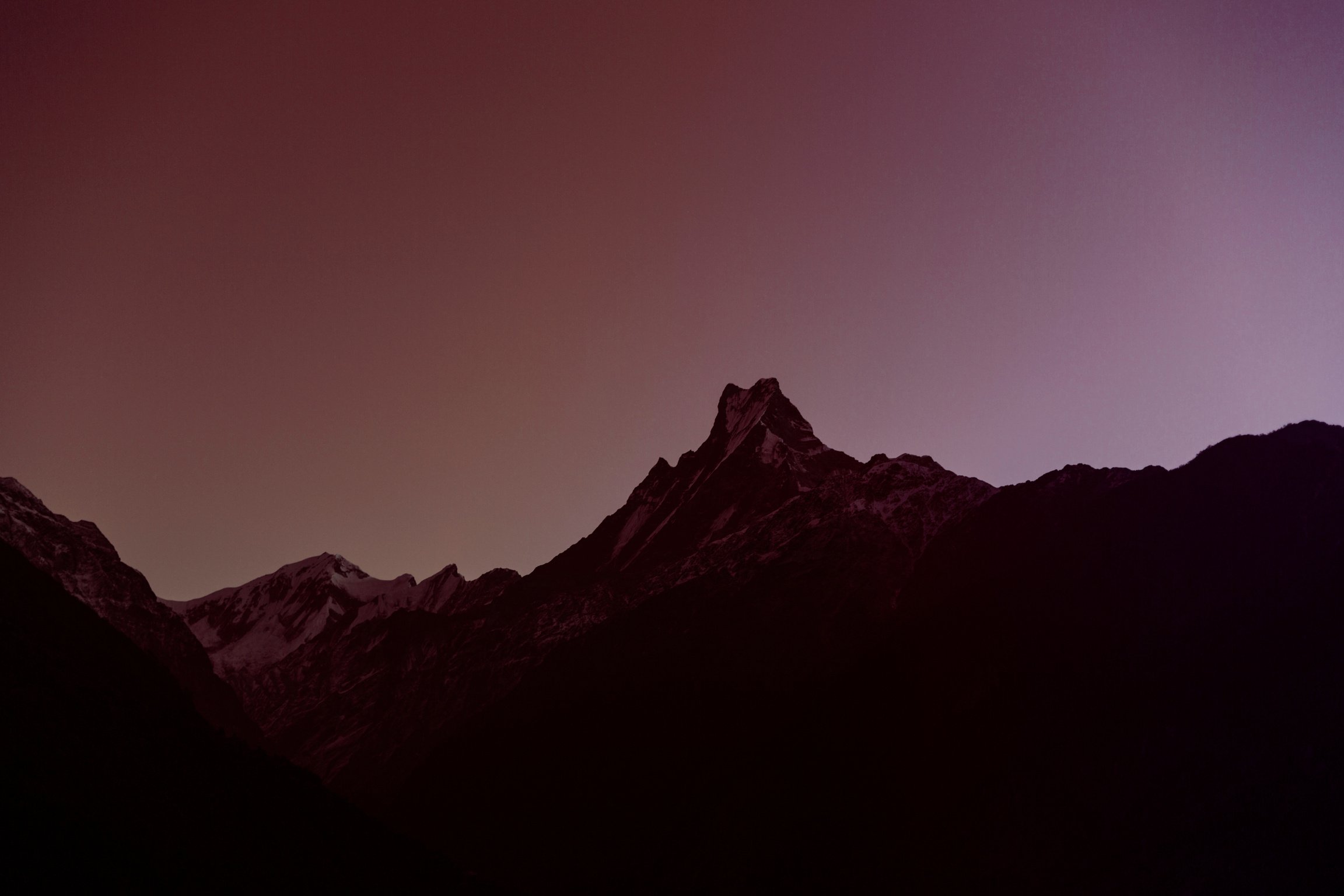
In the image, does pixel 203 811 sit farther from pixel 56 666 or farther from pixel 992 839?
pixel 992 839

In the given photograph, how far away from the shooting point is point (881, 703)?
122312mm

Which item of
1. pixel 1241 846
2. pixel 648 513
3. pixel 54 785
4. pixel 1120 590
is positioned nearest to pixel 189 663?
pixel 648 513

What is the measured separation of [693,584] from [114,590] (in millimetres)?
102224

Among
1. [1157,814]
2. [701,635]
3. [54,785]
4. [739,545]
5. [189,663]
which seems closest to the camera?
[54,785]

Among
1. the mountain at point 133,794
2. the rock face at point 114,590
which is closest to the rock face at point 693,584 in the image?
the rock face at point 114,590

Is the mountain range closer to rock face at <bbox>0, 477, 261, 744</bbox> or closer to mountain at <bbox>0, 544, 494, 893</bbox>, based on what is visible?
mountain at <bbox>0, 544, 494, 893</bbox>

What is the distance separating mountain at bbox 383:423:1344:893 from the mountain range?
30cm

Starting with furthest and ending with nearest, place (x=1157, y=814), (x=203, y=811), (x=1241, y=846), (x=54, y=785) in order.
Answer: (x=1157, y=814), (x=1241, y=846), (x=203, y=811), (x=54, y=785)

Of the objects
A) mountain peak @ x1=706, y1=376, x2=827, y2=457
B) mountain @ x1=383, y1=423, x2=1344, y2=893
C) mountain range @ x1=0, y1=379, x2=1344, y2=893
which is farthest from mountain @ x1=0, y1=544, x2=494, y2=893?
mountain peak @ x1=706, y1=376, x2=827, y2=457

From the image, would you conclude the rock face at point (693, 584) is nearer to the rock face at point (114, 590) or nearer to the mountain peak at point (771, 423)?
the mountain peak at point (771, 423)

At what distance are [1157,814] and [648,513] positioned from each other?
109 m

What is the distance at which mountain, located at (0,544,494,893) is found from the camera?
58.5 meters

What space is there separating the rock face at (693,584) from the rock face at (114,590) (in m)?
12.0

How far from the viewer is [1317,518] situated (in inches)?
4375
